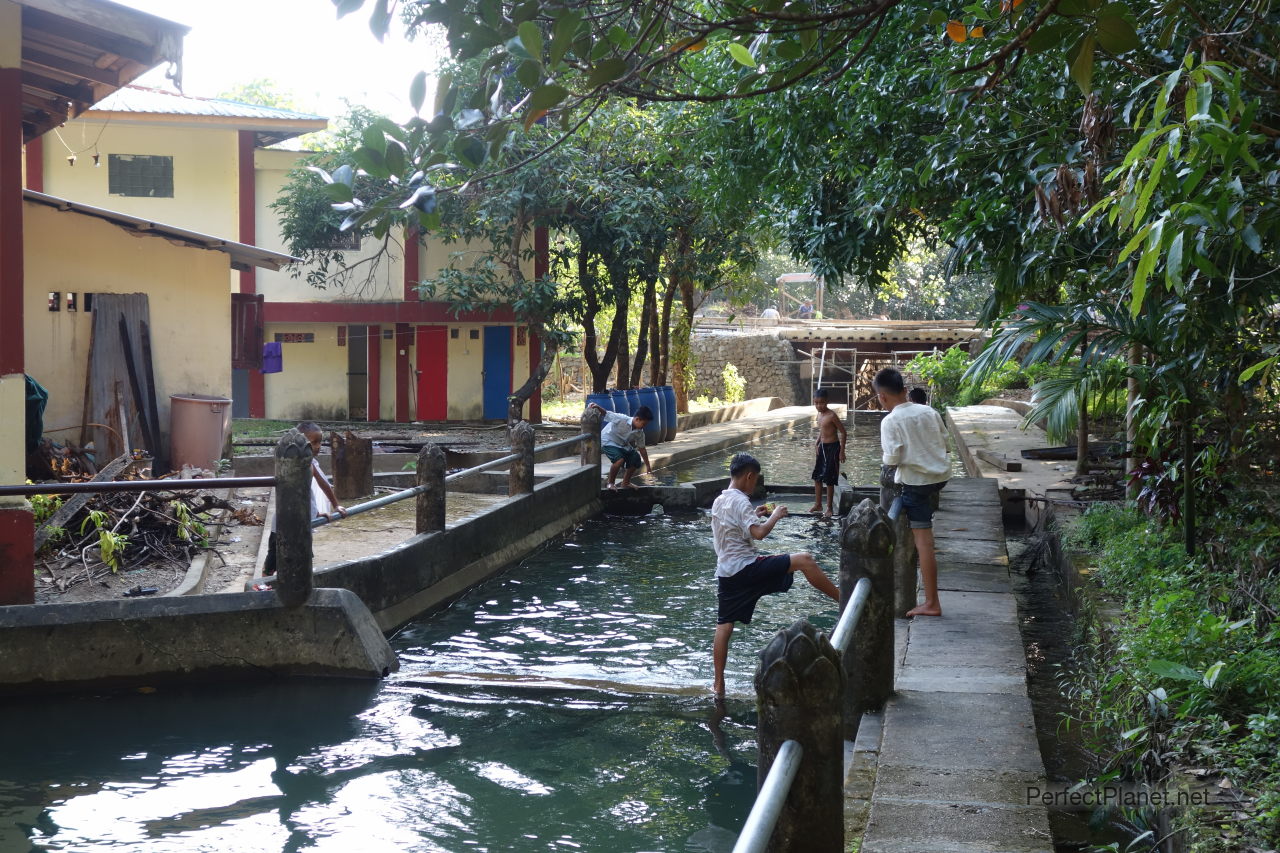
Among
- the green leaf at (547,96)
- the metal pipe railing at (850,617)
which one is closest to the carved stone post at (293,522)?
the metal pipe railing at (850,617)

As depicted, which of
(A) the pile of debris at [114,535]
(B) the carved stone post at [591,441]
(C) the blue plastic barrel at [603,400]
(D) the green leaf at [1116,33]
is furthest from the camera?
(C) the blue plastic barrel at [603,400]

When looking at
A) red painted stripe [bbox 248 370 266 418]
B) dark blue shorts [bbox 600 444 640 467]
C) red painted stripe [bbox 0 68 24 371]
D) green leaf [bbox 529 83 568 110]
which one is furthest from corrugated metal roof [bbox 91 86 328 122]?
green leaf [bbox 529 83 568 110]

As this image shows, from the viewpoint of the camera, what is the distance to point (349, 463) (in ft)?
46.6

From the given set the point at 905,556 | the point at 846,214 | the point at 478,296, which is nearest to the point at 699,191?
the point at 846,214

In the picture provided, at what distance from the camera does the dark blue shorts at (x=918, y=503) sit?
7.58m

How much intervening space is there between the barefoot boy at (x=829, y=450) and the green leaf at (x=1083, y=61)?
35.5 feet

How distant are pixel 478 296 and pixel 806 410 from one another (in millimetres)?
12732

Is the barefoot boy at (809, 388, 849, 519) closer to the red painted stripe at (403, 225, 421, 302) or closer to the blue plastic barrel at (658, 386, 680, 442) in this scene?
the blue plastic barrel at (658, 386, 680, 442)

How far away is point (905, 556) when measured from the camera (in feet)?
25.4

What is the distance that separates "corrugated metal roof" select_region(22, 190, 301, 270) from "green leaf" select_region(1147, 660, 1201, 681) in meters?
12.3

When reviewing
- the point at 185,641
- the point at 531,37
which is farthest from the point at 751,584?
the point at 531,37

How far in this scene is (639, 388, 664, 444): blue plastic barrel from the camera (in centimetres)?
2225

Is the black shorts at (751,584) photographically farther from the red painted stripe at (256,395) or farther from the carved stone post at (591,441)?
the red painted stripe at (256,395)

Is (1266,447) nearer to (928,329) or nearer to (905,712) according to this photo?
(905,712)
